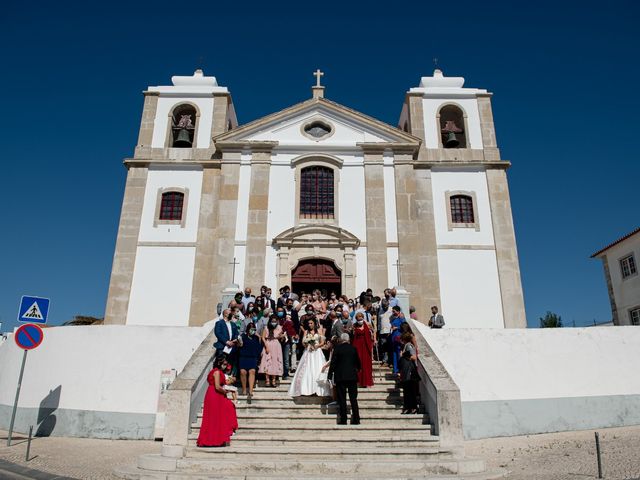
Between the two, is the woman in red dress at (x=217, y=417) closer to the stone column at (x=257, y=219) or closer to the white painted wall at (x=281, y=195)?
the stone column at (x=257, y=219)

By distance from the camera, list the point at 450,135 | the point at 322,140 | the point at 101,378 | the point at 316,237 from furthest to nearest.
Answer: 1. the point at 450,135
2. the point at 322,140
3. the point at 316,237
4. the point at 101,378

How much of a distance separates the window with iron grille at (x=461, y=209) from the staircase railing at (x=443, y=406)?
28.3ft

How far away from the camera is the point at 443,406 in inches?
255

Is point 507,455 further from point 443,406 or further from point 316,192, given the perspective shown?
point 316,192

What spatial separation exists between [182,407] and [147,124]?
12412mm

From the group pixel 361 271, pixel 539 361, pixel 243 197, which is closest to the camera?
pixel 539 361

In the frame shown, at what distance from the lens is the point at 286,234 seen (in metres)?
14.4

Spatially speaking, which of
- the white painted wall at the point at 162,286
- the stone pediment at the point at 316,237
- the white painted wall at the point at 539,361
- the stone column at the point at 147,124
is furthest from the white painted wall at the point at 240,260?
the white painted wall at the point at 539,361

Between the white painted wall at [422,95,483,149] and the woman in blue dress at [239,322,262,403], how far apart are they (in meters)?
10.7

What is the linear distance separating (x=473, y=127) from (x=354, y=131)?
4.17 meters

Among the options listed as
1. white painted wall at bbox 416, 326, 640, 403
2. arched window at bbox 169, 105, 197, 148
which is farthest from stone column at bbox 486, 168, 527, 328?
arched window at bbox 169, 105, 197, 148

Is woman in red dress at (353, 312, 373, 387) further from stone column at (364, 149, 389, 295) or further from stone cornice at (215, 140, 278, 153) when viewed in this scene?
stone cornice at (215, 140, 278, 153)

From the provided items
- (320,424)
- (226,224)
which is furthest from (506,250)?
(320,424)

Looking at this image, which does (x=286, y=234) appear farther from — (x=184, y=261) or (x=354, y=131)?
(x=354, y=131)
